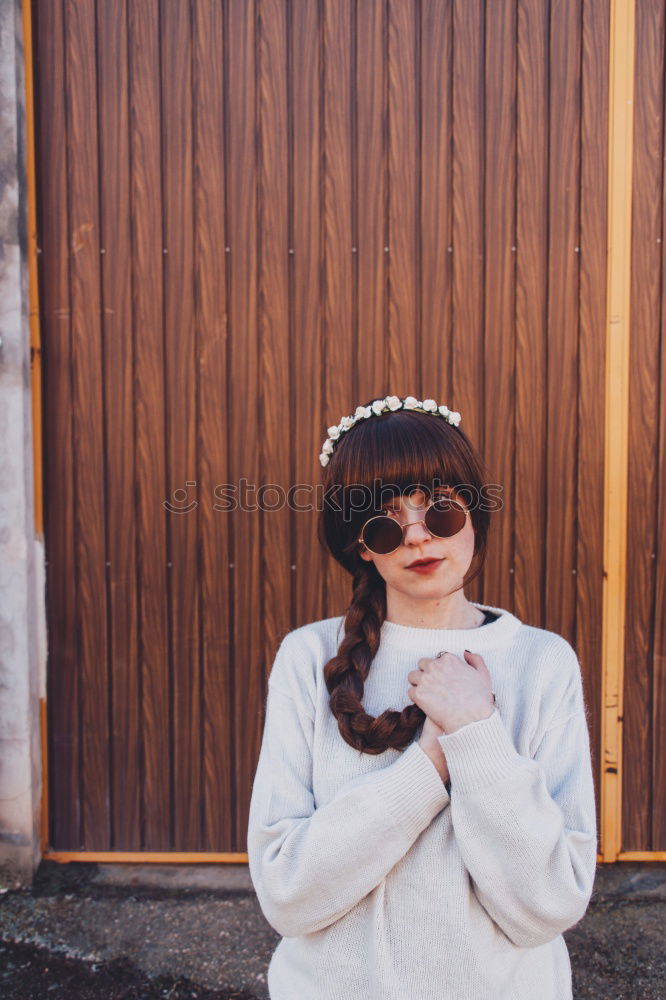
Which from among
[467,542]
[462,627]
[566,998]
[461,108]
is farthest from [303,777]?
[461,108]

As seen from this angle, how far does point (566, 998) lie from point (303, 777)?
29.0 inches

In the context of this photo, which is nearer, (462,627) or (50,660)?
(462,627)

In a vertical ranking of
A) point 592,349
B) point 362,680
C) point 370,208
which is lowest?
point 362,680

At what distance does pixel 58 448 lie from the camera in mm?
2979

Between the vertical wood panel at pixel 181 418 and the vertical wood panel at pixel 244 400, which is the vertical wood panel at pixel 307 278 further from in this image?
the vertical wood panel at pixel 181 418

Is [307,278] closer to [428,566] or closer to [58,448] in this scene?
[58,448]

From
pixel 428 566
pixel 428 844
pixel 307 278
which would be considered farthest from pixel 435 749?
pixel 307 278

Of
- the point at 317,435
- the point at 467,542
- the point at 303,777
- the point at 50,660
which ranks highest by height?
the point at 317,435

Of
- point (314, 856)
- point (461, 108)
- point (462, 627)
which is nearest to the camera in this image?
point (314, 856)

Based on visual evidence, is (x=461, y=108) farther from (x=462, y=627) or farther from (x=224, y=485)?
(x=462, y=627)

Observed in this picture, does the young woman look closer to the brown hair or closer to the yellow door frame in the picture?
the brown hair

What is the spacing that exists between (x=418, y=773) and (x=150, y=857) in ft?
7.64

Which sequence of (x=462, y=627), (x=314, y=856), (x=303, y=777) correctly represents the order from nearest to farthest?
(x=314, y=856), (x=303, y=777), (x=462, y=627)

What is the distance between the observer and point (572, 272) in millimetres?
2898
